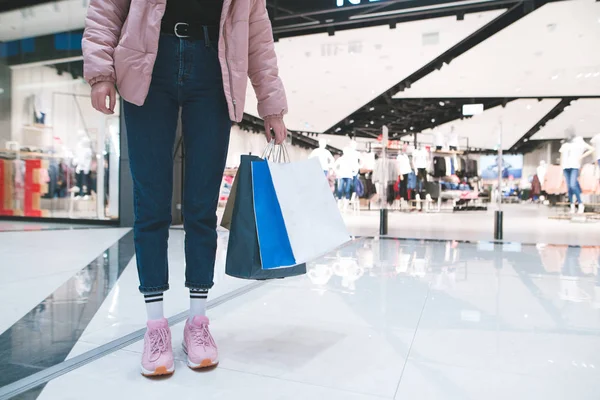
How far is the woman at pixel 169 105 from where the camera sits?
1086 millimetres

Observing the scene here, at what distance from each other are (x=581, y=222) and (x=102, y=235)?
25.9ft

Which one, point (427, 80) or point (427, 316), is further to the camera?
point (427, 80)

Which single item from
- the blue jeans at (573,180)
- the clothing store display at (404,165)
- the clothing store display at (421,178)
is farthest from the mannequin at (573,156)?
the clothing store display at (404,165)

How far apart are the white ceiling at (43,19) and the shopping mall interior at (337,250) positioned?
0.09 feet

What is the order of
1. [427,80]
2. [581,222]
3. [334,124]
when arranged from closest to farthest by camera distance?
[581,222]
[427,80]
[334,124]

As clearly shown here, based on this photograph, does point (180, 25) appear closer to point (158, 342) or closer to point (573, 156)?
point (158, 342)

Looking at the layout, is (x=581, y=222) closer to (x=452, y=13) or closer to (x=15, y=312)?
(x=452, y=13)

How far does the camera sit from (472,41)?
22.5ft

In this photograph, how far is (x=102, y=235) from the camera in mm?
4867

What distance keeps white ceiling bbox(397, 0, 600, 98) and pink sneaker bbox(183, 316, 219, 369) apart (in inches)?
242

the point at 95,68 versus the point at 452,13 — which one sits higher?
the point at 452,13

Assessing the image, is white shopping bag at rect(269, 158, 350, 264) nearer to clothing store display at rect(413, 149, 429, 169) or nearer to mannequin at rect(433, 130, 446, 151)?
clothing store display at rect(413, 149, 429, 169)

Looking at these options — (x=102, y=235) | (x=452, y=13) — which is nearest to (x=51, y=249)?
(x=102, y=235)

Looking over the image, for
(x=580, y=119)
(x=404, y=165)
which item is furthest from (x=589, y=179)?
(x=580, y=119)
